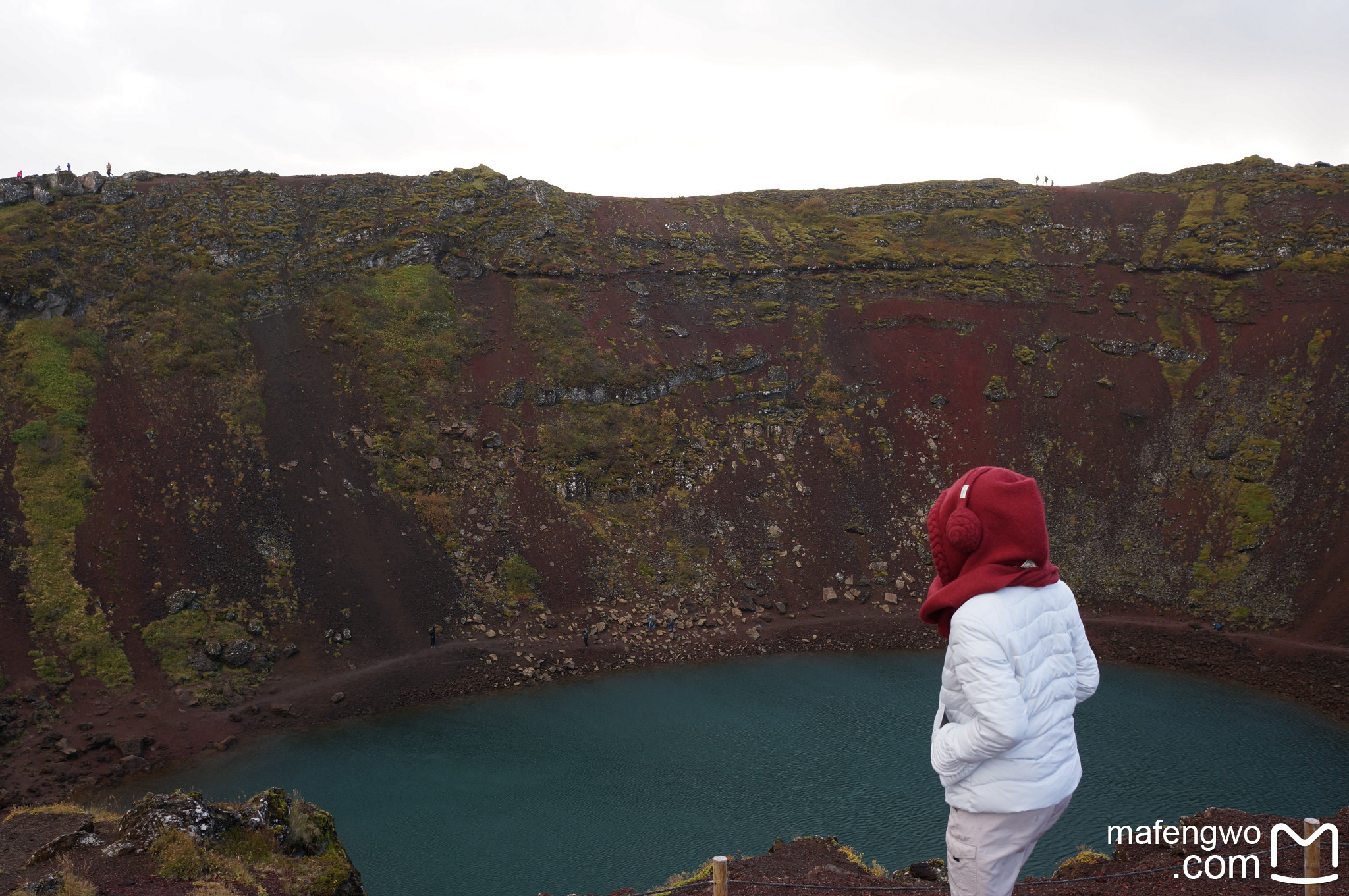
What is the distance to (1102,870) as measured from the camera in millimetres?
9828

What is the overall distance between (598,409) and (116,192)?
25173mm

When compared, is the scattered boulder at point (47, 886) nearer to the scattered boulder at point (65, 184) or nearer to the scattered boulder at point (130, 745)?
the scattered boulder at point (130, 745)

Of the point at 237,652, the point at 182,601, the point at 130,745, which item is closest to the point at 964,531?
the point at 130,745

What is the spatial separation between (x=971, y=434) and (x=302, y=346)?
2968cm

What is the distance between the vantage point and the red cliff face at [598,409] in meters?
26.2

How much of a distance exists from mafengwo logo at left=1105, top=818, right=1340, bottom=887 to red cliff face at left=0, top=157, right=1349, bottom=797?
17.9 m

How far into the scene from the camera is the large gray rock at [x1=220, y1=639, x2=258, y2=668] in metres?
24.0

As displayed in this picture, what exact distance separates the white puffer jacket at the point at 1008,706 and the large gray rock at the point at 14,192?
4539cm

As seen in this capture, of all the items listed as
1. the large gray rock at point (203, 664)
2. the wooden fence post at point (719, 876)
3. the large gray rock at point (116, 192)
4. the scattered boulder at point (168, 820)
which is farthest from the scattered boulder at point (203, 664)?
the large gray rock at point (116, 192)

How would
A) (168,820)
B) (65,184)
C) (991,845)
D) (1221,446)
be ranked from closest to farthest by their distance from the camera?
(991,845) < (168,820) < (1221,446) < (65,184)

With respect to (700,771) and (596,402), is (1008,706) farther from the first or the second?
(596,402)

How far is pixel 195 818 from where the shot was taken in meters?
9.93

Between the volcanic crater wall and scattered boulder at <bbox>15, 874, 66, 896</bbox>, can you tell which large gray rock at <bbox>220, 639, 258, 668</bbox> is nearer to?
the volcanic crater wall

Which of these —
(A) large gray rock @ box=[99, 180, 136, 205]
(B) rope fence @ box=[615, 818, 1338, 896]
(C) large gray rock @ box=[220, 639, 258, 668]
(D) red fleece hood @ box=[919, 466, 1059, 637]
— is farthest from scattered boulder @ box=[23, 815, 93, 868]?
(A) large gray rock @ box=[99, 180, 136, 205]
